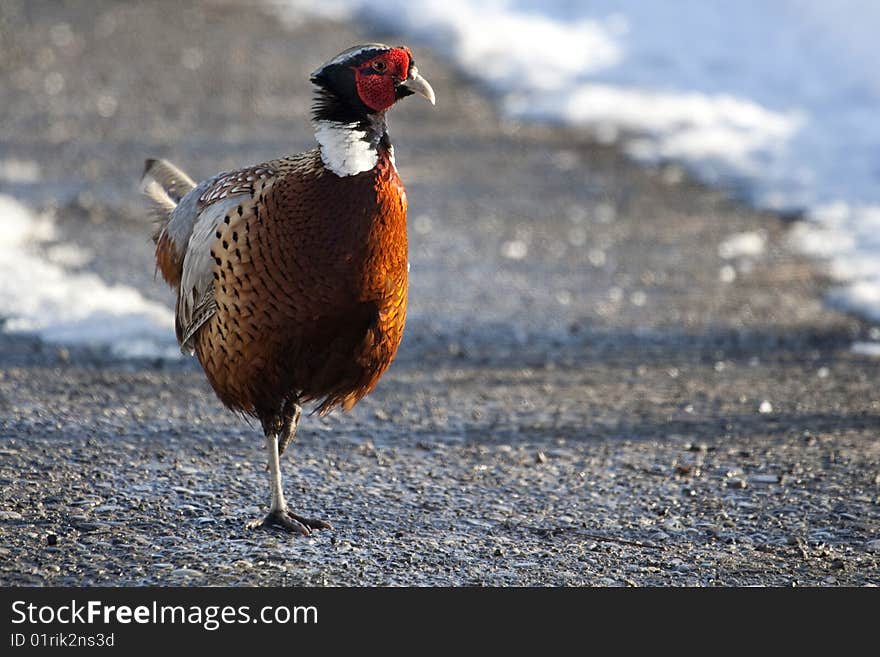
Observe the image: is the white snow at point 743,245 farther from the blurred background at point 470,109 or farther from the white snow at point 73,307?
the white snow at point 73,307

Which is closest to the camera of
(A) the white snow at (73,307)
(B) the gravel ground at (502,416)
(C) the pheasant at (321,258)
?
(C) the pheasant at (321,258)

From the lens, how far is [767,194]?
894 cm

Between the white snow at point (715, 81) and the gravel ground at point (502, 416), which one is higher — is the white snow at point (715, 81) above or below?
above

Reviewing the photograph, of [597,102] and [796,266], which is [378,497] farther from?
[597,102]

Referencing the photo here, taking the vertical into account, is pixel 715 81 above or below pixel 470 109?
above

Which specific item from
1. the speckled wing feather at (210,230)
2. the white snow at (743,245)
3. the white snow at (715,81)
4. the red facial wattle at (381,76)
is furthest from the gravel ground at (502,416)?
the red facial wattle at (381,76)

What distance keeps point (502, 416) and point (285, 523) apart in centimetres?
153

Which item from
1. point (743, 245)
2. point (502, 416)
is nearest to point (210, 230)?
point (502, 416)

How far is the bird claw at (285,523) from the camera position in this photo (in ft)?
13.4

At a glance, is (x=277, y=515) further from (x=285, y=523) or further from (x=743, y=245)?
(x=743, y=245)

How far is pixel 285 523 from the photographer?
411 centimetres

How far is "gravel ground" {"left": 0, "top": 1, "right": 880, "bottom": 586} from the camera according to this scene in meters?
4.02

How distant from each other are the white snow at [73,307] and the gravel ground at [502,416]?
150 millimetres

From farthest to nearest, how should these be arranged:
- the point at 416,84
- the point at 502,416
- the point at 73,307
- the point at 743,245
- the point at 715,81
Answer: the point at 715,81
the point at 743,245
the point at 73,307
the point at 502,416
the point at 416,84
